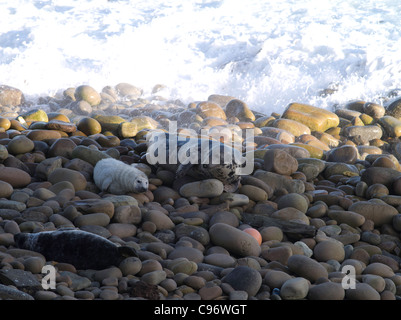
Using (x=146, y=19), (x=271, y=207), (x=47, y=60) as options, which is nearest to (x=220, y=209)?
A: (x=271, y=207)

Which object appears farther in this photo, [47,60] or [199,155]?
[47,60]

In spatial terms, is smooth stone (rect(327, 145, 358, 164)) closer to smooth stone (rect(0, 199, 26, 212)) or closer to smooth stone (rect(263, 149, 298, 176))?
smooth stone (rect(263, 149, 298, 176))

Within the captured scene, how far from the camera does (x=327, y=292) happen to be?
2617 mm

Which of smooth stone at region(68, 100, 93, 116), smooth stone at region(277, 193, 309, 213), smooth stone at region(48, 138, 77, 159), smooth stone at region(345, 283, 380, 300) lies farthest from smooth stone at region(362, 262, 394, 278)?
smooth stone at region(68, 100, 93, 116)

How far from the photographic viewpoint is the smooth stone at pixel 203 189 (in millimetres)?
4105

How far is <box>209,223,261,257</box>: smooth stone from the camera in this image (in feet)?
10.7

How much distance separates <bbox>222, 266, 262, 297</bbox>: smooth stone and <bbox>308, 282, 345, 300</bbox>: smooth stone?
1.01 ft

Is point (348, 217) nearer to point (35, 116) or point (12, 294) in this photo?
point (12, 294)

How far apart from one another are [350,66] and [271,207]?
776 cm

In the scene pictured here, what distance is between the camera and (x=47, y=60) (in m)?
12.5

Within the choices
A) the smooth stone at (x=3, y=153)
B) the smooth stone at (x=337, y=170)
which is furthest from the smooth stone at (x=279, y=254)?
the smooth stone at (x=3, y=153)

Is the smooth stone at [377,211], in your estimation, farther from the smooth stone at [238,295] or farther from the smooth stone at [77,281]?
the smooth stone at [77,281]

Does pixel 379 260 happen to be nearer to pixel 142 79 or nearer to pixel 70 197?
pixel 70 197
